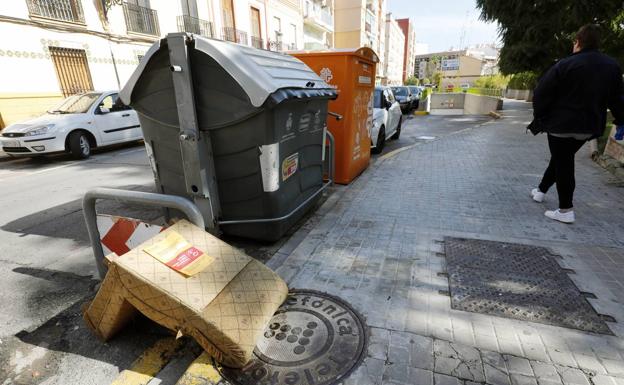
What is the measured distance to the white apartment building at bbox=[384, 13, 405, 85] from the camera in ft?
210

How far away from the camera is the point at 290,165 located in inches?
135

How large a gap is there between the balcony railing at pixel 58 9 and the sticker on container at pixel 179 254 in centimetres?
1342

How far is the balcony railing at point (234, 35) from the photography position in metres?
18.7

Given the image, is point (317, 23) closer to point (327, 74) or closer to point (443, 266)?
point (327, 74)

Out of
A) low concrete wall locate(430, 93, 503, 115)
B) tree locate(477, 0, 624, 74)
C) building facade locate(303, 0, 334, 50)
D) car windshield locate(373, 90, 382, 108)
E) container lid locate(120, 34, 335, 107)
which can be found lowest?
low concrete wall locate(430, 93, 503, 115)

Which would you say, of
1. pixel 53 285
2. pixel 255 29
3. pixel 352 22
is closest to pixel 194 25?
pixel 255 29

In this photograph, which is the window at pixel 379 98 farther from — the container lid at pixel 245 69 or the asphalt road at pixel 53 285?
the container lid at pixel 245 69

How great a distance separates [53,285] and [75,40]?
42.3 feet

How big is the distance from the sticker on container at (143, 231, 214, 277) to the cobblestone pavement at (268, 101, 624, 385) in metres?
0.91

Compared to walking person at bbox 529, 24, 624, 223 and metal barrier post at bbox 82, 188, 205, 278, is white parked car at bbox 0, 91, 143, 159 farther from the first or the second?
walking person at bbox 529, 24, 624, 223

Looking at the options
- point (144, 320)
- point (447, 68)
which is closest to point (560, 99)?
point (144, 320)

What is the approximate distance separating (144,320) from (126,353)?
294mm

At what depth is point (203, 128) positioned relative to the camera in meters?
2.96

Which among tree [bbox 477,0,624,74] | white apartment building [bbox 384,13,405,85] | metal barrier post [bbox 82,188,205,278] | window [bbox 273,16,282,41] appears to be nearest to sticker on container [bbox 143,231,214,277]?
metal barrier post [bbox 82,188,205,278]
